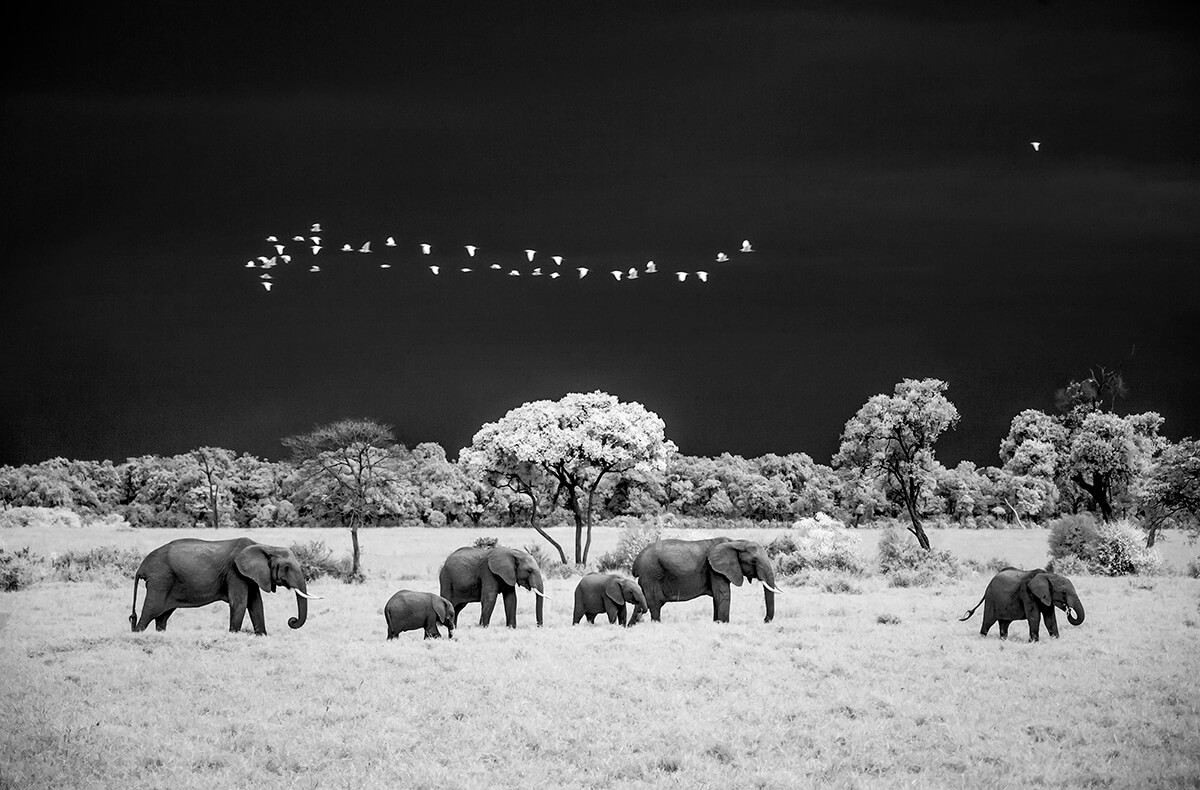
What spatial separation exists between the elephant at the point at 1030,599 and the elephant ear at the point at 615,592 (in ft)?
23.2

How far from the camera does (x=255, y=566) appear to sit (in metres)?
20.5

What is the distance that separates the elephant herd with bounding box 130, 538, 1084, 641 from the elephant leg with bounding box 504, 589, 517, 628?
21 mm

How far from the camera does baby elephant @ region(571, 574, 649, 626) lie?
2270cm

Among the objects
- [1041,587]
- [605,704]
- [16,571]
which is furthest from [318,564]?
[1041,587]

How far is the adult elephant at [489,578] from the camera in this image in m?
22.6

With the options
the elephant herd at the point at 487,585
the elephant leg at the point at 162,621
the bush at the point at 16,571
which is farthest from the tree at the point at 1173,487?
the bush at the point at 16,571

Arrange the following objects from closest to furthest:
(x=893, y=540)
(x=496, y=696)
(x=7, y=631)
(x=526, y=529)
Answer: (x=496, y=696) → (x=7, y=631) → (x=893, y=540) → (x=526, y=529)

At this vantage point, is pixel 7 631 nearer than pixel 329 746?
No

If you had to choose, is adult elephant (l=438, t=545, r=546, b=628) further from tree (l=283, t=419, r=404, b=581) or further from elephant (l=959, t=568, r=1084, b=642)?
tree (l=283, t=419, r=404, b=581)

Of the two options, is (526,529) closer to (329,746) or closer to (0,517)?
(0,517)

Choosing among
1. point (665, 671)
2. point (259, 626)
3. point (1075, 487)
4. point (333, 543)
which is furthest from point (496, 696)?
point (1075, 487)

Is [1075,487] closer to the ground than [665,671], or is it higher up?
higher up

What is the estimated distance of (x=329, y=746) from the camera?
1277 cm

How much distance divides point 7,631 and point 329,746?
40.0 feet
